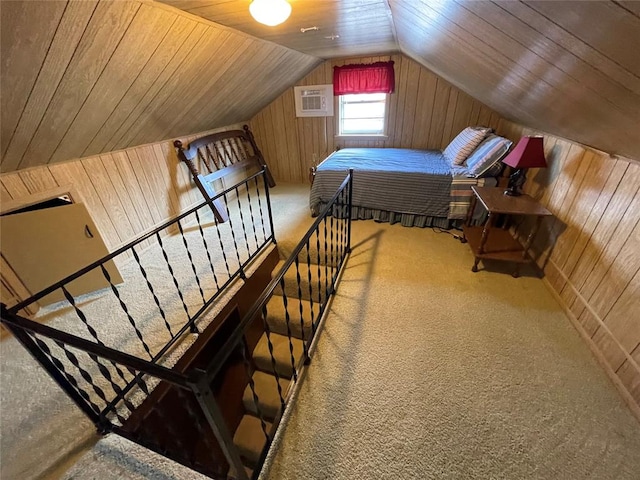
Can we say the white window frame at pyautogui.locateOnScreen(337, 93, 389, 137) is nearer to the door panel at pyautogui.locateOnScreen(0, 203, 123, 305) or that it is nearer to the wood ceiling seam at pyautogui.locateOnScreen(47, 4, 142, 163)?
the wood ceiling seam at pyautogui.locateOnScreen(47, 4, 142, 163)

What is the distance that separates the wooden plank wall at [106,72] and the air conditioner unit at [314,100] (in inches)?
46.0

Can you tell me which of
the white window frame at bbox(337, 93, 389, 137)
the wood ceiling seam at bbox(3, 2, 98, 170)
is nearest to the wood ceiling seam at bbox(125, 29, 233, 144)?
the wood ceiling seam at bbox(3, 2, 98, 170)

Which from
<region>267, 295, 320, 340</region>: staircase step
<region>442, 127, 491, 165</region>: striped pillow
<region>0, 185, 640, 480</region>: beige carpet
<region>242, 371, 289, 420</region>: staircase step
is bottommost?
<region>242, 371, 289, 420</region>: staircase step

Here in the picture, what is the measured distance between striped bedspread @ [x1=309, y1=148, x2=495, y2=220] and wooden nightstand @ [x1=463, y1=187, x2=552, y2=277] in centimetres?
26

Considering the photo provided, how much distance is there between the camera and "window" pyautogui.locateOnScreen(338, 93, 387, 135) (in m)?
4.00

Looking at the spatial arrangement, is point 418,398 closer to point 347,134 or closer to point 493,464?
point 493,464

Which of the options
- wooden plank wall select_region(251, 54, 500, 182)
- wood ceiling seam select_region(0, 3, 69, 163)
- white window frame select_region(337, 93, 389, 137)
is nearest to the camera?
wood ceiling seam select_region(0, 3, 69, 163)

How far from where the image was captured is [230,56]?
231 cm

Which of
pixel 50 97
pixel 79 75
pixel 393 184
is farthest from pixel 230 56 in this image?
pixel 393 184

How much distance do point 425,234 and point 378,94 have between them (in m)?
2.33

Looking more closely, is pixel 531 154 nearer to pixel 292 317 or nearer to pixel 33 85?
pixel 292 317

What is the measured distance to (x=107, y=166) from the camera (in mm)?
2465

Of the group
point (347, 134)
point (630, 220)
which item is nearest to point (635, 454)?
point (630, 220)

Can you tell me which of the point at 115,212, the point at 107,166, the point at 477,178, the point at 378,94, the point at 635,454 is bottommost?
the point at 635,454
